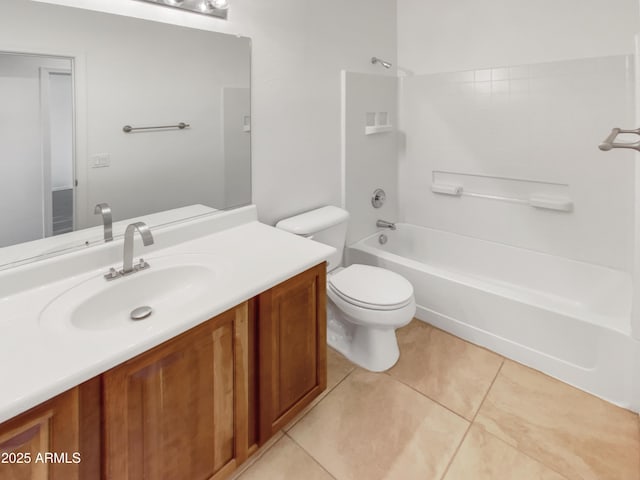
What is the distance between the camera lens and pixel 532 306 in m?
1.91

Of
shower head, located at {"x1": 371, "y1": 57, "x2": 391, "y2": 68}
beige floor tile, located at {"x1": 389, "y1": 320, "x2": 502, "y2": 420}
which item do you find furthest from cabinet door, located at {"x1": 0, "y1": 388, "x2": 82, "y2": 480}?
shower head, located at {"x1": 371, "y1": 57, "x2": 391, "y2": 68}

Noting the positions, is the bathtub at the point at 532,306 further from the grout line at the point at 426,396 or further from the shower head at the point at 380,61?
the shower head at the point at 380,61

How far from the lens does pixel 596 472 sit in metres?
1.39

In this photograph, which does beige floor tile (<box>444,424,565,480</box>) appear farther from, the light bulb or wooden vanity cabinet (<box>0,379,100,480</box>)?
the light bulb

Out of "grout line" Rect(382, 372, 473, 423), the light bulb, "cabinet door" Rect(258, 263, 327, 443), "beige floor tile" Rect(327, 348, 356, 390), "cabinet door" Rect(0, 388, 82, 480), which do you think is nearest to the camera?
"cabinet door" Rect(0, 388, 82, 480)

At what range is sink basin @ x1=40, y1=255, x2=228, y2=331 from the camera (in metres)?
1.04

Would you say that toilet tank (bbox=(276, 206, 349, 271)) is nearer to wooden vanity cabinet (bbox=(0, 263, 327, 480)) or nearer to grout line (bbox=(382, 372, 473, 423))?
wooden vanity cabinet (bbox=(0, 263, 327, 480))

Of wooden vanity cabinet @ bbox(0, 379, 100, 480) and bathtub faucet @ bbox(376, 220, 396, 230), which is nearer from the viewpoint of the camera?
wooden vanity cabinet @ bbox(0, 379, 100, 480)

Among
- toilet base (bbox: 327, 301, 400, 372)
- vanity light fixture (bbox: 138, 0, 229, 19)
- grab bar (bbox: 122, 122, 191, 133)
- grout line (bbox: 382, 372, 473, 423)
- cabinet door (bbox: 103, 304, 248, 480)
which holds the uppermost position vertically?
vanity light fixture (bbox: 138, 0, 229, 19)

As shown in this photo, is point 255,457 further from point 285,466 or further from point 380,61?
point 380,61

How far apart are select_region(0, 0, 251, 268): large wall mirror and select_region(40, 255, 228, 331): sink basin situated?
25cm

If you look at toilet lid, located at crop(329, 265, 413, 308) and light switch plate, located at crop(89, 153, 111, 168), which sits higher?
light switch plate, located at crop(89, 153, 111, 168)

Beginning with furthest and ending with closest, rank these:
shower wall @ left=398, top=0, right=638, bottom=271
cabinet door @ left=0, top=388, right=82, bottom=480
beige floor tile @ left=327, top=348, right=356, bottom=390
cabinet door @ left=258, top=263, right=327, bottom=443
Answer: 1. shower wall @ left=398, top=0, right=638, bottom=271
2. beige floor tile @ left=327, top=348, right=356, bottom=390
3. cabinet door @ left=258, top=263, right=327, bottom=443
4. cabinet door @ left=0, top=388, right=82, bottom=480

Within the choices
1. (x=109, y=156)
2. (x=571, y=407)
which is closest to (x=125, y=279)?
(x=109, y=156)
